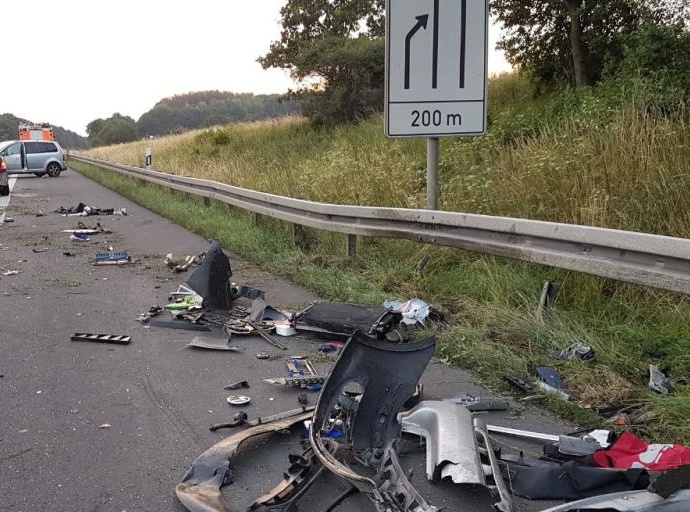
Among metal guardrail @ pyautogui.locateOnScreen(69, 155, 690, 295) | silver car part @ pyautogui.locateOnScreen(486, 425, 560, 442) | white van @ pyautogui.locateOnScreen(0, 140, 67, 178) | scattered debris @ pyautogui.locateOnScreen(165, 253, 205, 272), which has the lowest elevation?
silver car part @ pyautogui.locateOnScreen(486, 425, 560, 442)

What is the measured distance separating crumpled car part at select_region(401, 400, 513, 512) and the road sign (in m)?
3.99

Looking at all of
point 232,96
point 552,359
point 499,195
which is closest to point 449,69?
point 499,195

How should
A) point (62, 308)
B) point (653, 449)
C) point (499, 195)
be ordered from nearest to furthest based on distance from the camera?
point (653, 449), point (62, 308), point (499, 195)

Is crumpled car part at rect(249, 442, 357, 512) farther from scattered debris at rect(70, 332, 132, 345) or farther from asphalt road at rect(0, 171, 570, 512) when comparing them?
scattered debris at rect(70, 332, 132, 345)

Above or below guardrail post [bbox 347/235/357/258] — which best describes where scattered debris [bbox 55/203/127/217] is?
below

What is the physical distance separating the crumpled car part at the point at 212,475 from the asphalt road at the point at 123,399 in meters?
0.07

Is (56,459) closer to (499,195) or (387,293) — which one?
(387,293)

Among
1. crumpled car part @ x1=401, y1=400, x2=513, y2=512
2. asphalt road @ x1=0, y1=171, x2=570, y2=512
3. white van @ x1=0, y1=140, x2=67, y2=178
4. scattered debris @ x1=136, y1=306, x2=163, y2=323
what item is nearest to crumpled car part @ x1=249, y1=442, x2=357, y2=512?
asphalt road @ x1=0, y1=171, x2=570, y2=512

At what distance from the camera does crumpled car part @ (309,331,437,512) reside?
2.94 metres

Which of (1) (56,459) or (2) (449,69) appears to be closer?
(1) (56,459)

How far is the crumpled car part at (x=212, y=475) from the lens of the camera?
2740 millimetres

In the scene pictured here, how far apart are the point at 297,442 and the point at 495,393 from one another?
134 centimetres

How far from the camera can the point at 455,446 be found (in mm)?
2943

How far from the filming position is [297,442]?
3.38 meters
